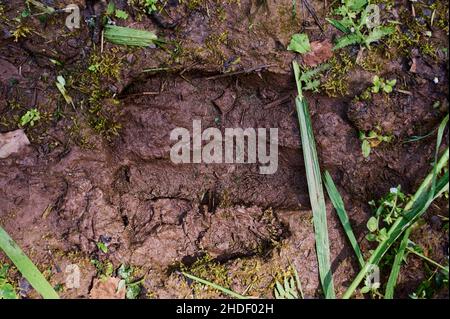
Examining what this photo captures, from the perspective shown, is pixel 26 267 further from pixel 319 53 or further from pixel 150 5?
pixel 319 53

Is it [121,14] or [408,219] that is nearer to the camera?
[408,219]

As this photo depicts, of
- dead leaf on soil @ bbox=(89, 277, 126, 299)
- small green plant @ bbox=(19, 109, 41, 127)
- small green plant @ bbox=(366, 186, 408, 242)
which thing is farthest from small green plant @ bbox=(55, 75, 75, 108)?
small green plant @ bbox=(366, 186, 408, 242)

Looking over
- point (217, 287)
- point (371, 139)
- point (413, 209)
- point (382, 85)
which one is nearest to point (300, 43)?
point (382, 85)

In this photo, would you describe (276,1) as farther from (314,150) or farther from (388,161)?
(388,161)

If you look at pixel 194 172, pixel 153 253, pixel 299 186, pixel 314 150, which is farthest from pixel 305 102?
pixel 153 253
